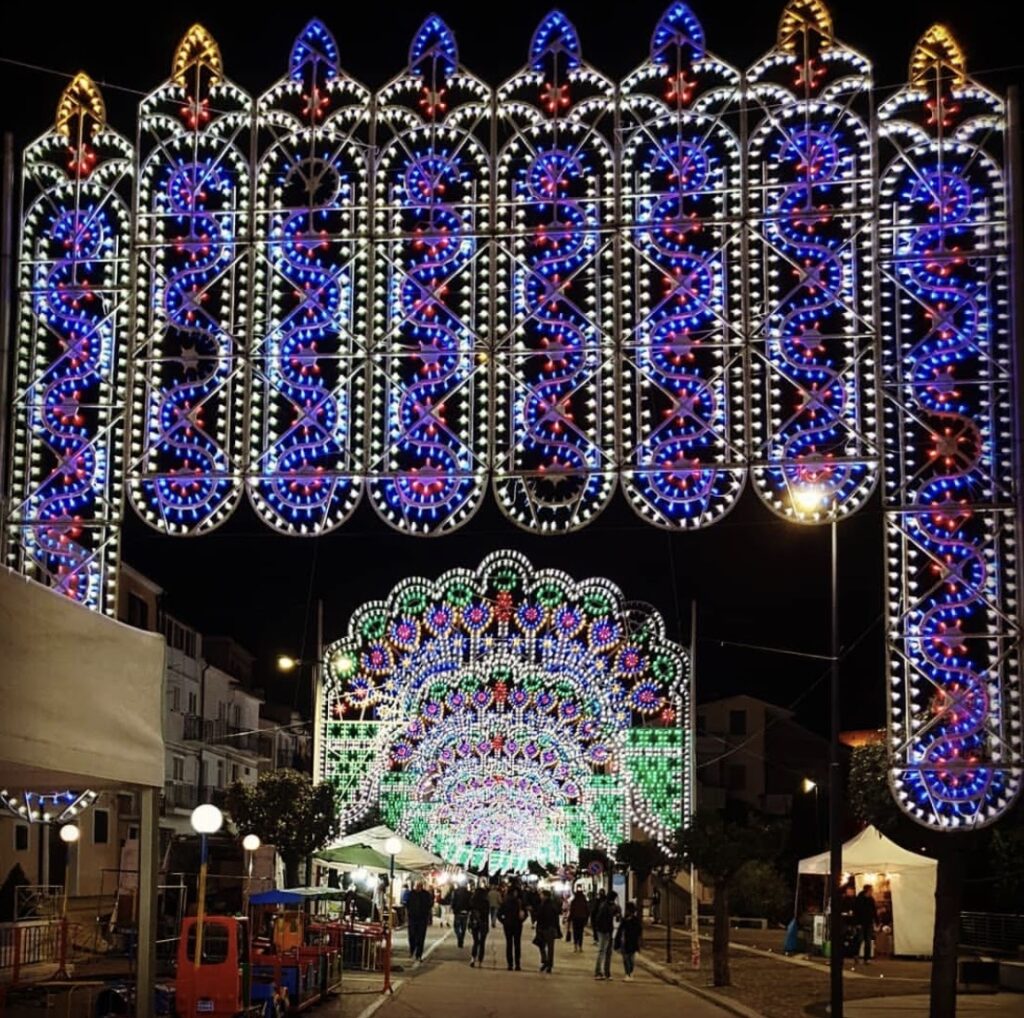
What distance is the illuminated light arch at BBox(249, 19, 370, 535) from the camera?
15.6 meters

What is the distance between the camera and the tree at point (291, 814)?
35.9 meters

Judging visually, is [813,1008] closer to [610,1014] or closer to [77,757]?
[610,1014]

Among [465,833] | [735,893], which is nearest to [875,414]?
[735,893]

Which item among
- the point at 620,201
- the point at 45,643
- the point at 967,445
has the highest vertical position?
the point at 620,201

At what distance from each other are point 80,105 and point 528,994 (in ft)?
52.6

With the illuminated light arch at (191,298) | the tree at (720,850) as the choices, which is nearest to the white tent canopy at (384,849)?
the tree at (720,850)

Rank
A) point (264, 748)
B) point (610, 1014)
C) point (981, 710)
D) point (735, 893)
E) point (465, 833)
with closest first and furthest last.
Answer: point (981, 710) → point (610, 1014) → point (735, 893) → point (465, 833) → point (264, 748)

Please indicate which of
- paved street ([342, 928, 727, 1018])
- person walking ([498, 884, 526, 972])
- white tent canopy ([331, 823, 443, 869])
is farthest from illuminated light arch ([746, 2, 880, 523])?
white tent canopy ([331, 823, 443, 869])

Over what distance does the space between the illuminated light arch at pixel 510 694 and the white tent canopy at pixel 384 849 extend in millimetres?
737

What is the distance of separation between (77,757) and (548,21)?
9.80 m

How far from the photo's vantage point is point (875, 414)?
1489cm

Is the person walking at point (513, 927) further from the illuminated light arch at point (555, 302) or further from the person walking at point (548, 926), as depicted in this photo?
the illuminated light arch at point (555, 302)

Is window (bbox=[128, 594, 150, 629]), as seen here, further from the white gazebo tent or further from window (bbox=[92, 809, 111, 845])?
the white gazebo tent

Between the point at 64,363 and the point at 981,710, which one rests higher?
the point at 64,363
